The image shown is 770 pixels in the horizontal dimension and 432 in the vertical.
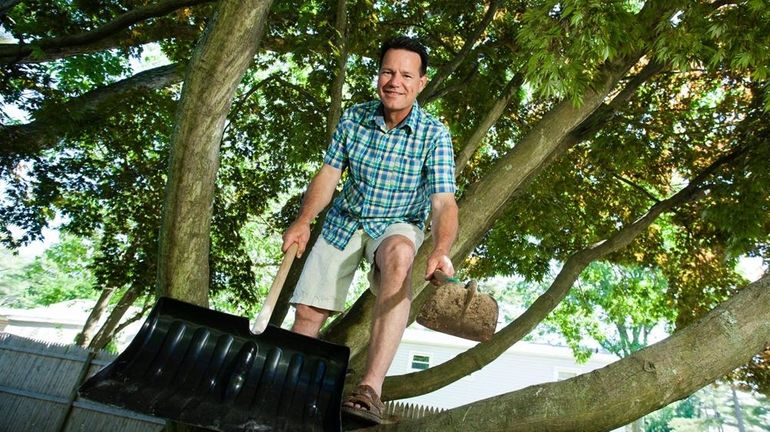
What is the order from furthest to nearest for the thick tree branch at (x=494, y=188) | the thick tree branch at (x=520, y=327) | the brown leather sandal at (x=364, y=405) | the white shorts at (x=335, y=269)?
1. the thick tree branch at (x=520, y=327)
2. the thick tree branch at (x=494, y=188)
3. the white shorts at (x=335, y=269)
4. the brown leather sandal at (x=364, y=405)

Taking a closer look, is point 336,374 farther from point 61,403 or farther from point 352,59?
point 61,403

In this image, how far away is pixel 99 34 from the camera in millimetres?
4898

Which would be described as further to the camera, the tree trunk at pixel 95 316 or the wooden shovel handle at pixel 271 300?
the tree trunk at pixel 95 316

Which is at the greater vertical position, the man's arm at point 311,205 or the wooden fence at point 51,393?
the man's arm at point 311,205

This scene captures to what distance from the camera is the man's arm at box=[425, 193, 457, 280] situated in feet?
6.59

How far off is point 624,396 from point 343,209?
153 cm

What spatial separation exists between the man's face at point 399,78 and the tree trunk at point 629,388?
55.6 inches

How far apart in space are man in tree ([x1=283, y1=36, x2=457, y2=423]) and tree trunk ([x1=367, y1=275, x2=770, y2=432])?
0.80 metres

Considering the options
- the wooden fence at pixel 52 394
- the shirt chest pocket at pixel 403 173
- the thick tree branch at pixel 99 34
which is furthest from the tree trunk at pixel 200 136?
the wooden fence at pixel 52 394

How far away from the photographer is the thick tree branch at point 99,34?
15.1 ft

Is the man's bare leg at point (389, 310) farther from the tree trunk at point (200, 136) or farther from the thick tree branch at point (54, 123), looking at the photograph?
the thick tree branch at point (54, 123)

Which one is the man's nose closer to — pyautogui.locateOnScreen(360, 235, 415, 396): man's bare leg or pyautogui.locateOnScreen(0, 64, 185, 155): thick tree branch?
pyautogui.locateOnScreen(360, 235, 415, 396): man's bare leg

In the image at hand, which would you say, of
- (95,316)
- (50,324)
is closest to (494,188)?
(95,316)

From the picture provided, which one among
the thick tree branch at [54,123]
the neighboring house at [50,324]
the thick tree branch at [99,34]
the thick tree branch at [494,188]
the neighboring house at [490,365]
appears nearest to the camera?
the thick tree branch at [494,188]
